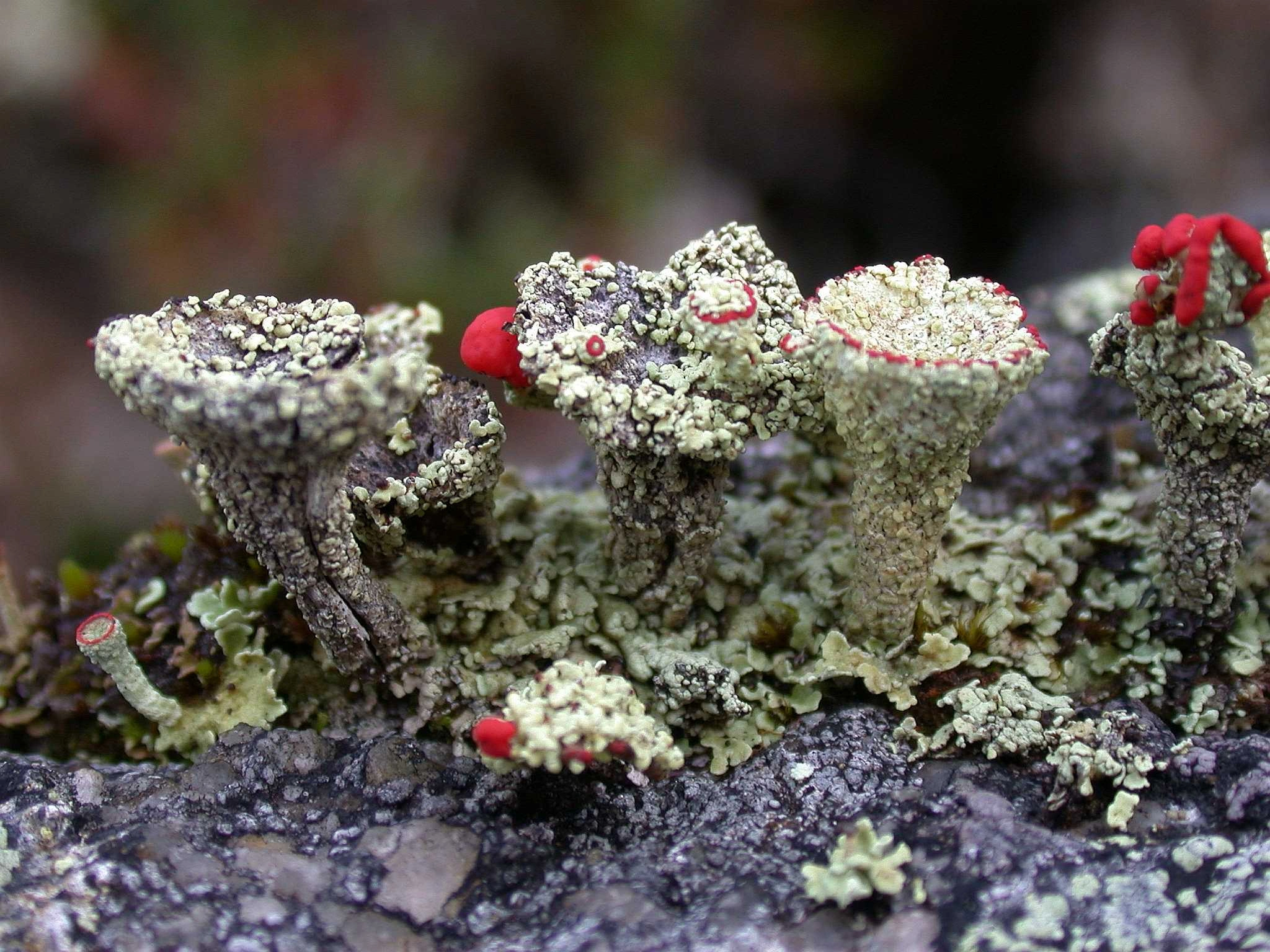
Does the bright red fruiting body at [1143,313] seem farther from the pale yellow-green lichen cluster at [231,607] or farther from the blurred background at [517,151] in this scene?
the blurred background at [517,151]

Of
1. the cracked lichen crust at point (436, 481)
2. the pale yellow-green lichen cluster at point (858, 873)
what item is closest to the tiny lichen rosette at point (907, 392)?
the pale yellow-green lichen cluster at point (858, 873)

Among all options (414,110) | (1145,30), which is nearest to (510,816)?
(414,110)

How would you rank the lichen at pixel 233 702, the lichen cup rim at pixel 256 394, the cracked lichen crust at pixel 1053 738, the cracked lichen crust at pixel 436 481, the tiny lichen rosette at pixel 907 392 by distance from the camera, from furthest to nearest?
the lichen at pixel 233 702
the cracked lichen crust at pixel 436 481
the cracked lichen crust at pixel 1053 738
the tiny lichen rosette at pixel 907 392
the lichen cup rim at pixel 256 394

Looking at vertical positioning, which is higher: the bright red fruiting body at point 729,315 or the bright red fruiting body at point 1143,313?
the bright red fruiting body at point 1143,313

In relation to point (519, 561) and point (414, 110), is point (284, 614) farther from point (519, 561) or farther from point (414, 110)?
point (414, 110)

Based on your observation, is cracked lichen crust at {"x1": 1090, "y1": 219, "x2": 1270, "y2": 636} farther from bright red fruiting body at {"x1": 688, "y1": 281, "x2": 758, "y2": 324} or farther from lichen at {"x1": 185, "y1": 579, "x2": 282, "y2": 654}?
lichen at {"x1": 185, "y1": 579, "x2": 282, "y2": 654}

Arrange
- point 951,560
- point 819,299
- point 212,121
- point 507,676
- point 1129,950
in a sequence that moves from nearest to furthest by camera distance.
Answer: point 1129,950 → point 819,299 → point 507,676 → point 951,560 → point 212,121

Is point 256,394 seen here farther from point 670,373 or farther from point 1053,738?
point 1053,738
